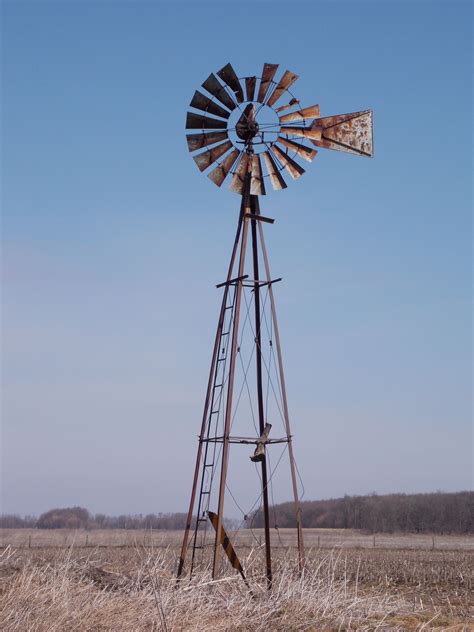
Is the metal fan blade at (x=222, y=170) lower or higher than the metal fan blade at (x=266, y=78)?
lower

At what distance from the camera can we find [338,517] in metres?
67.2

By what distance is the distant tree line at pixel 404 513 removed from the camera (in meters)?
57.3

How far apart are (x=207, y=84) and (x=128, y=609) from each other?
8489 millimetres

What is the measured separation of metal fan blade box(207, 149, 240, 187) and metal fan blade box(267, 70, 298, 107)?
1.16 meters

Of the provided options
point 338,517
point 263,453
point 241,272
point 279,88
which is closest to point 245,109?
point 279,88

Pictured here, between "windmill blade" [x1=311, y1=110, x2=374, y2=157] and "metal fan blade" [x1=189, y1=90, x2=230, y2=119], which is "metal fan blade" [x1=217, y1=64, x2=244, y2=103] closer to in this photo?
"metal fan blade" [x1=189, y1=90, x2=230, y2=119]

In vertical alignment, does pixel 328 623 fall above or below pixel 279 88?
below

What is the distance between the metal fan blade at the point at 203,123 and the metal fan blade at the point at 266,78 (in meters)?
0.82

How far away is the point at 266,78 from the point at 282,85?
313 millimetres

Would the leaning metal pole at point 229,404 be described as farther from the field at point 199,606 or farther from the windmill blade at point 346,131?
the windmill blade at point 346,131

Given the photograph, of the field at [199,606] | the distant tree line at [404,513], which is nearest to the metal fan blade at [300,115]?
the field at [199,606]

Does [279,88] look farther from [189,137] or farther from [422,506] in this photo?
[422,506]

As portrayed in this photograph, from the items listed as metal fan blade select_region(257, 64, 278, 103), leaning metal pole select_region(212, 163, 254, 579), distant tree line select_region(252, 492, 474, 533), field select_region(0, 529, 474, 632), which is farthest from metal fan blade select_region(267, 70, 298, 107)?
distant tree line select_region(252, 492, 474, 533)

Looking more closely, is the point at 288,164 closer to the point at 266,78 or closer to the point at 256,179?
the point at 256,179
